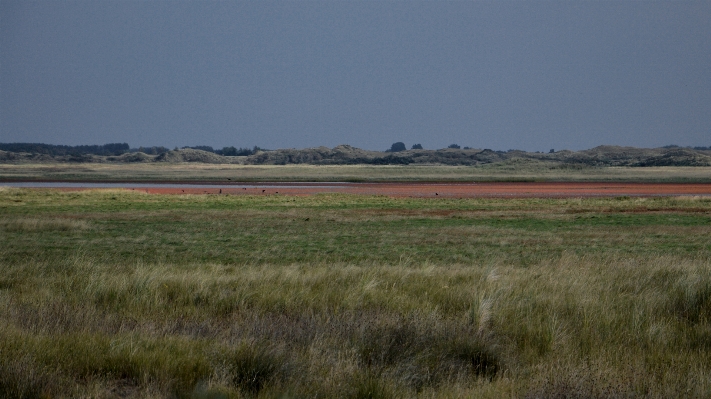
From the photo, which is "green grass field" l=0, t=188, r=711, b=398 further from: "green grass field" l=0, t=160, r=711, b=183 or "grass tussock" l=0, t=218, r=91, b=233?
"green grass field" l=0, t=160, r=711, b=183

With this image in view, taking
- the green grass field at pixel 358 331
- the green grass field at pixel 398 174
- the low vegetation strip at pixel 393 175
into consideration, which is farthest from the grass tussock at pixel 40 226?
the green grass field at pixel 398 174

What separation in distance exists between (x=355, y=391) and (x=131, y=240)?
21.5 meters

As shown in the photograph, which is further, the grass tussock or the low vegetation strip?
the low vegetation strip

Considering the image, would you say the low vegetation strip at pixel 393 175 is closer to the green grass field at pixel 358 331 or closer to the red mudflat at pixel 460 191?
the red mudflat at pixel 460 191

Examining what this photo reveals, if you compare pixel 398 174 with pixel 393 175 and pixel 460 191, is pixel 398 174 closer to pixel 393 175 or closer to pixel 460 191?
pixel 393 175

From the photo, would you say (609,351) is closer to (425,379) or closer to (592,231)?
(425,379)

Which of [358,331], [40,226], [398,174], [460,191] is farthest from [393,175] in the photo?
[358,331]

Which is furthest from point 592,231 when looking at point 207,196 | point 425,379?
point 207,196

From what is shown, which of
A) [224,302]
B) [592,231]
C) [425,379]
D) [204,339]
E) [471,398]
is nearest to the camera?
[471,398]

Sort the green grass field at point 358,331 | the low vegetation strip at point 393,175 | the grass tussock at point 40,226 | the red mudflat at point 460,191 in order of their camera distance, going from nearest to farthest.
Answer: the green grass field at point 358,331, the grass tussock at point 40,226, the red mudflat at point 460,191, the low vegetation strip at point 393,175

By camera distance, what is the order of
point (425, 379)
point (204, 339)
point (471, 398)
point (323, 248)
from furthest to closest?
1. point (323, 248)
2. point (204, 339)
3. point (425, 379)
4. point (471, 398)

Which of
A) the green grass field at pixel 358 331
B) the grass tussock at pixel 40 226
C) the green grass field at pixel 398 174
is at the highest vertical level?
the green grass field at pixel 358 331

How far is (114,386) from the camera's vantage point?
6410 millimetres

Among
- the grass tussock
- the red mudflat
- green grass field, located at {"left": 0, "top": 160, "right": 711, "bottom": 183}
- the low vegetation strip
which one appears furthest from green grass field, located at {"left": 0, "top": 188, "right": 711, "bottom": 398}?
green grass field, located at {"left": 0, "top": 160, "right": 711, "bottom": 183}
